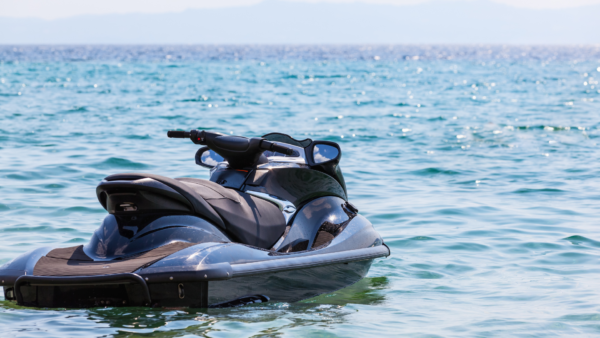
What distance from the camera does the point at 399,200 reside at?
782 cm

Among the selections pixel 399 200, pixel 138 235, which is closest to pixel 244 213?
pixel 138 235

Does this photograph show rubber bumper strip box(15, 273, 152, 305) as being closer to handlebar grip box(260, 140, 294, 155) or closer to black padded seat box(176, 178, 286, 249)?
black padded seat box(176, 178, 286, 249)

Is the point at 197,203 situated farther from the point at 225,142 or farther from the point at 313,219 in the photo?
the point at 313,219

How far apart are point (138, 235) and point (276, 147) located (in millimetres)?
896

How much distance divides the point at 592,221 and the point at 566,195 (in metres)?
1.39

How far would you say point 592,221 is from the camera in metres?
6.84

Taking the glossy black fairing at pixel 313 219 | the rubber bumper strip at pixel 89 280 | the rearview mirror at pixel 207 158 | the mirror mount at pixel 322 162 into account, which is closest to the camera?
the rubber bumper strip at pixel 89 280

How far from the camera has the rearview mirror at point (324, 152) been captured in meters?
4.62

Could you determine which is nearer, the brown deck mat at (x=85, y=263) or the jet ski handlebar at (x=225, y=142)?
the brown deck mat at (x=85, y=263)

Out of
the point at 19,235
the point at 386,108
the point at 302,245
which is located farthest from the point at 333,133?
the point at 302,245

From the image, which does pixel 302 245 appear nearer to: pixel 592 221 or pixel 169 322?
pixel 169 322

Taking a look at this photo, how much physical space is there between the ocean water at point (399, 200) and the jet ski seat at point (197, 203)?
17.7 inches

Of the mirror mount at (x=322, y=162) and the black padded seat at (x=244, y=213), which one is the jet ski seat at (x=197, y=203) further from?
the mirror mount at (x=322, y=162)

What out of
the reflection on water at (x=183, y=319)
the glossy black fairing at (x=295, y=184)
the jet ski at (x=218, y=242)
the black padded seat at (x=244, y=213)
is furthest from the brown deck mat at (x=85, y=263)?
the glossy black fairing at (x=295, y=184)
